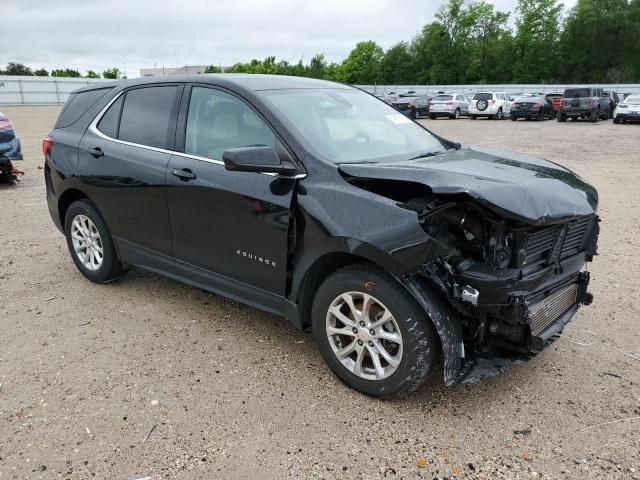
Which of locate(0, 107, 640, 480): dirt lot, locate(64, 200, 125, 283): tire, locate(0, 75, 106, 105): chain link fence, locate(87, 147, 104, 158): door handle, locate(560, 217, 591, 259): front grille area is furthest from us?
locate(0, 75, 106, 105): chain link fence

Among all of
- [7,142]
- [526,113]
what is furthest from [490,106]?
[7,142]

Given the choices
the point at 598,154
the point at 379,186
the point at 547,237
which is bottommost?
the point at 598,154

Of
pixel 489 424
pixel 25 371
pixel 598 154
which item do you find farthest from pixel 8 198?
pixel 598 154

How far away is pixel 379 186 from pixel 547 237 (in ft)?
3.14

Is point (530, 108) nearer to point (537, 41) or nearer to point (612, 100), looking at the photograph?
point (612, 100)

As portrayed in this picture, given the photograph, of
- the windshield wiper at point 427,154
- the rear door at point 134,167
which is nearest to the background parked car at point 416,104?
the rear door at point 134,167

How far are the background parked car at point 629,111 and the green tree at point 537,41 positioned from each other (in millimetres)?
52158

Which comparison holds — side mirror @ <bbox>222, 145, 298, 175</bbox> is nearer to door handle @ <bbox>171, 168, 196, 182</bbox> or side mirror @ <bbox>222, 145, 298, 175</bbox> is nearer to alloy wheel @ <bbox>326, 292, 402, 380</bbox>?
door handle @ <bbox>171, 168, 196, 182</bbox>

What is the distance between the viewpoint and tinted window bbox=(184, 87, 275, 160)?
3.61 meters

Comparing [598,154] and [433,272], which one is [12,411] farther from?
[598,154]

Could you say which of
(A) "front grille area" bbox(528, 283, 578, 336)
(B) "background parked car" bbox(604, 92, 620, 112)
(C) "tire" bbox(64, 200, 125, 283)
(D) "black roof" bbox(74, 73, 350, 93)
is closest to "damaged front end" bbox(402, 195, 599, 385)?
(A) "front grille area" bbox(528, 283, 578, 336)

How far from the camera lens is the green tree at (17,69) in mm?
74375

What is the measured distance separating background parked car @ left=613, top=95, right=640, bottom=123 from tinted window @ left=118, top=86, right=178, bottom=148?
27.1 m

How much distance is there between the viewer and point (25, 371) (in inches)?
141
